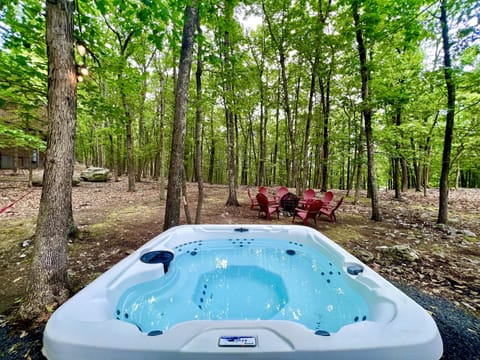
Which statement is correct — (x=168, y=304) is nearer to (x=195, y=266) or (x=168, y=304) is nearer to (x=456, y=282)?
(x=195, y=266)

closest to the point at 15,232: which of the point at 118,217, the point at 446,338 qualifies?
the point at 118,217

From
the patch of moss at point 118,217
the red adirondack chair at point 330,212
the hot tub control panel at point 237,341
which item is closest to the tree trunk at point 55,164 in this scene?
the hot tub control panel at point 237,341

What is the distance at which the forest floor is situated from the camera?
78.2 inches

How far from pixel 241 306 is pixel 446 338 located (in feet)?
7.18

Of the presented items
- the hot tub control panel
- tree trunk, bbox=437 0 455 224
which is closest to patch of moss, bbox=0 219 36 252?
the hot tub control panel

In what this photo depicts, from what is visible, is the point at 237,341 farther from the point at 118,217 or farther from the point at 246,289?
the point at 118,217

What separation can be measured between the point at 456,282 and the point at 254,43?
12231 mm

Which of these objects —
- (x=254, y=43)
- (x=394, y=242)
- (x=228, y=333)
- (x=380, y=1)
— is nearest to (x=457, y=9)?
(x=380, y=1)

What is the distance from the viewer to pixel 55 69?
2189mm

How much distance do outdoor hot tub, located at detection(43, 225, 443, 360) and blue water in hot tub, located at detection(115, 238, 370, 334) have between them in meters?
0.02

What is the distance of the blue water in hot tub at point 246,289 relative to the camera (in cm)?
244

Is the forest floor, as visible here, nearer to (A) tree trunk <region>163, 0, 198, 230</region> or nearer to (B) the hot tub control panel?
(A) tree trunk <region>163, 0, 198, 230</region>

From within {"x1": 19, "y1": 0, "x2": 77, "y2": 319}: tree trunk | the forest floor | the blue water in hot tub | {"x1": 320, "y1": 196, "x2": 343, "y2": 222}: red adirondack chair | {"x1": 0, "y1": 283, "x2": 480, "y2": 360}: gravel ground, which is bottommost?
the blue water in hot tub

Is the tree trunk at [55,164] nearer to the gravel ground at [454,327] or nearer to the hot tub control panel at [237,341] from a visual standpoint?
the hot tub control panel at [237,341]
